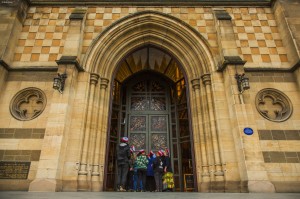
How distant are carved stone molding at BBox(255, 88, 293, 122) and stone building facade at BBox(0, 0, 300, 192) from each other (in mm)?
39

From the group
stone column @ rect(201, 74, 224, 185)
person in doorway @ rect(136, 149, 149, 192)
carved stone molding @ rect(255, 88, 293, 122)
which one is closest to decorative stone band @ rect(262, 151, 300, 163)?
carved stone molding @ rect(255, 88, 293, 122)

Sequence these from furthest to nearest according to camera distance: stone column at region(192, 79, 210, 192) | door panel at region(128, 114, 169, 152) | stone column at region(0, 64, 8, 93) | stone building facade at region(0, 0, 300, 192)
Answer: door panel at region(128, 114, 169, 152) → stone column at region(0, 64, 8, 93) → stone column at region(192, 79, 210, 192) → stone building facade at region(0, 0, 300, 192)

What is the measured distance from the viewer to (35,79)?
328 inches

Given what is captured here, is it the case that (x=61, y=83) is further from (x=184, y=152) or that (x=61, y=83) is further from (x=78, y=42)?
(x=184, y=152)

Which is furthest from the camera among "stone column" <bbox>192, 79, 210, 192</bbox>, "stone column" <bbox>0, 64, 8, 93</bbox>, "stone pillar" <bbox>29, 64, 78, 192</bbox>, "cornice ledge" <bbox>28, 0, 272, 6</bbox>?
"cornice ledge" <bbox>28, 0, 272, 6</bbox>

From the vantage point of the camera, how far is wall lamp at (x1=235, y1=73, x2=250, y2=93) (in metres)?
7.07

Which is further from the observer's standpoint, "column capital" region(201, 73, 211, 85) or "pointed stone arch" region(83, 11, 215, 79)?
"pointed stone arch" region(83, 11, 215, 79)

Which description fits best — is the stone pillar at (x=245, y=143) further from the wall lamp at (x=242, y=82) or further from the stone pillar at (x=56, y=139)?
the stone pillar at (x=56, y=139)

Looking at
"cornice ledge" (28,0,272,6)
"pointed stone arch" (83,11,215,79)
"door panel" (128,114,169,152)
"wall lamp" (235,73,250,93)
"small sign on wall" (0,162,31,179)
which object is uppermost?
"cornice ledge" (28,0,272,6)

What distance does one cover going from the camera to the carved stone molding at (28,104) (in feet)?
25.5

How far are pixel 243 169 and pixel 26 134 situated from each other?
7.59 m

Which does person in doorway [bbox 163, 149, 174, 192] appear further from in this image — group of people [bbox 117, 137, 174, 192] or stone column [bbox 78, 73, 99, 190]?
stone column [bbox 78, 73, 99, 190]

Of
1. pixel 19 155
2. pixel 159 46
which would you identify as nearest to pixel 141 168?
pixel 19 155

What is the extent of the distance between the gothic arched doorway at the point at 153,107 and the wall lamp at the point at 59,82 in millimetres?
3037
